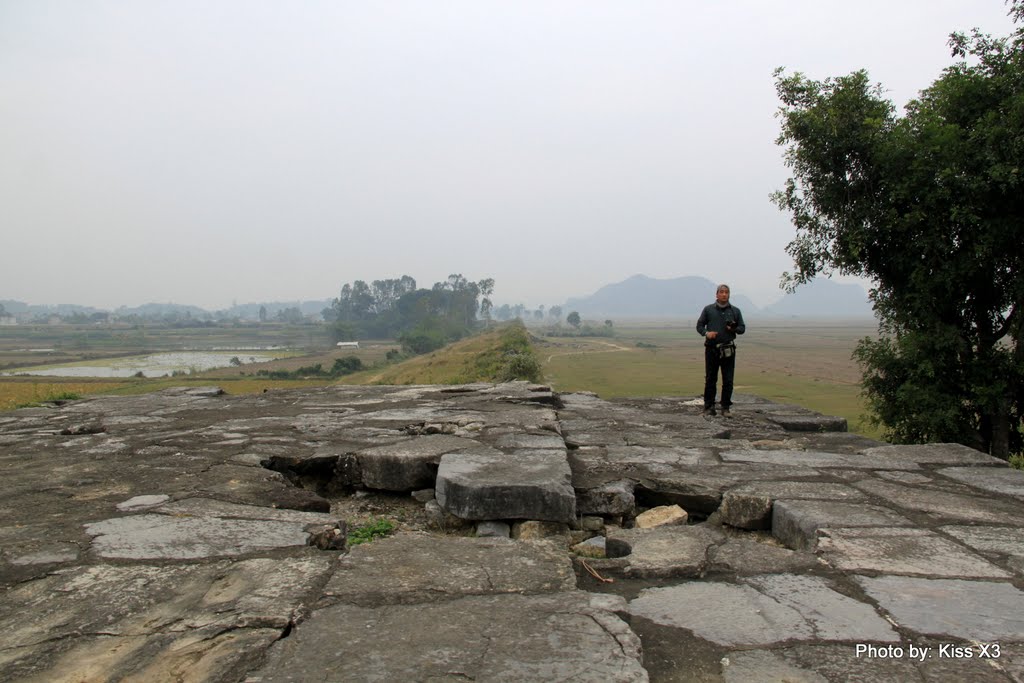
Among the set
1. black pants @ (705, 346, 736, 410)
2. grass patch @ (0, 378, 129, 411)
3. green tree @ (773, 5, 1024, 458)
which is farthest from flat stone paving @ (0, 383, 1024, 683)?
grass patch @ (0, 378, 129, 411)

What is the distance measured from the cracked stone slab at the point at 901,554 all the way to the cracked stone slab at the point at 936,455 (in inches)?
69.5

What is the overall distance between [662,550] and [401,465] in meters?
1.90

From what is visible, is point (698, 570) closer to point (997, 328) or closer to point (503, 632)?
point (503, 632)

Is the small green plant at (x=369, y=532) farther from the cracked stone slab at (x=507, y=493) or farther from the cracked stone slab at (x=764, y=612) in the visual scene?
the cracked stone slab at (x=764, y=612)

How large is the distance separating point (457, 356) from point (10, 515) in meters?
28.6

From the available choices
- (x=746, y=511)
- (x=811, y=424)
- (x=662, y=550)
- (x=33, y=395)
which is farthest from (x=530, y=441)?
(x=33, y=395)

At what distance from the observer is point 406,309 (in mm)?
83562

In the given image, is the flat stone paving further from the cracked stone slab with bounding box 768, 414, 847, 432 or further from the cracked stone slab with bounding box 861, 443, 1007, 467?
the cracked stone slab with bounding box 768, 414, 847, 432

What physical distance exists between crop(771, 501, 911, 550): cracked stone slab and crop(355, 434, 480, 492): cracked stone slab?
2042 mm

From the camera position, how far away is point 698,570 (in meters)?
2.52

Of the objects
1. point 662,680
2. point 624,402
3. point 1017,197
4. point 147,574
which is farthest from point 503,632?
point 1017,197

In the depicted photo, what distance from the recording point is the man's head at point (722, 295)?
254 inches

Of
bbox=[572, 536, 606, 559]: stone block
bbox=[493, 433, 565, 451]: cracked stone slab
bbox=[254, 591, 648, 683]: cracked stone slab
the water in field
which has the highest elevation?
bbox=[493, 433, 565, 451]: cracked stone slab

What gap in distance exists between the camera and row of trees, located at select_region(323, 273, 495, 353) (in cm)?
7494
